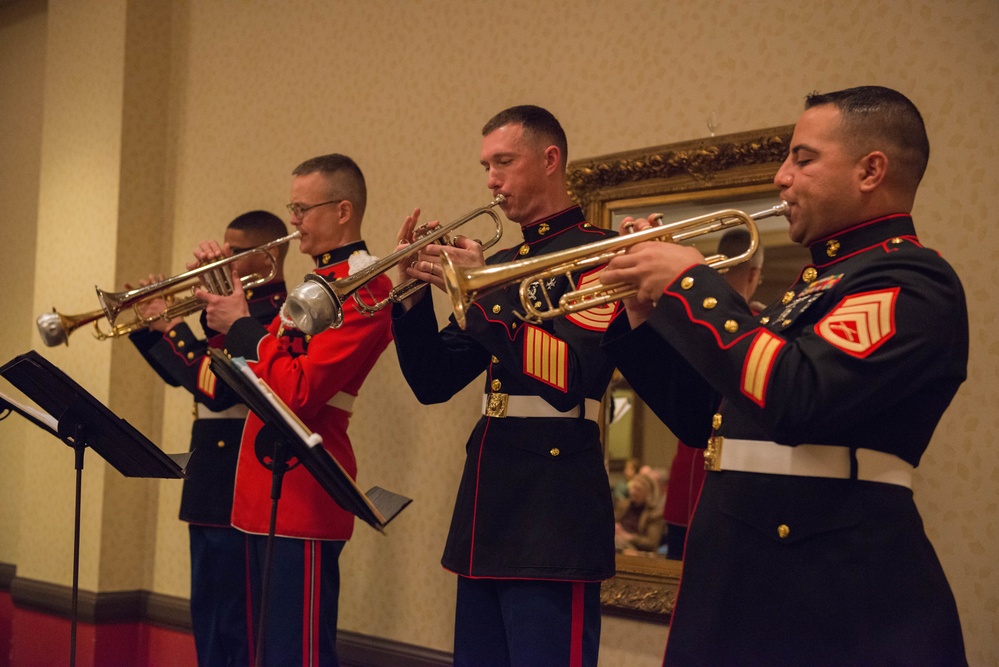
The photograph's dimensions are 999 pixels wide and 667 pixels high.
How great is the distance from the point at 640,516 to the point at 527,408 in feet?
2.54

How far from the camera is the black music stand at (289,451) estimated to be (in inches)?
72.4

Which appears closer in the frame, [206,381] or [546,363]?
[546,363]

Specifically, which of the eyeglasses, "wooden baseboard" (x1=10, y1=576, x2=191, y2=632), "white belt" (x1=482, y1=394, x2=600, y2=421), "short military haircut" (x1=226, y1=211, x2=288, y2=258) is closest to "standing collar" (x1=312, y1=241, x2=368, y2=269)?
the eyeglasses

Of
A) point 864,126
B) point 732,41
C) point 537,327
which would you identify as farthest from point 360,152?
point 864,126

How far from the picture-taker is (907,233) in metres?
1.67

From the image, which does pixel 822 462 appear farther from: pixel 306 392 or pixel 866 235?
pixel 306 392

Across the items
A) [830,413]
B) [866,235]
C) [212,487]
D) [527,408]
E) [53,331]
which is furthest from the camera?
[53,331]

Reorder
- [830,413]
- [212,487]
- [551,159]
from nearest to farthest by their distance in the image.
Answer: [830,413] → [551,159] → [212,487]

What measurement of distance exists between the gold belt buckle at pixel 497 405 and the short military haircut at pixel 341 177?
1.03m

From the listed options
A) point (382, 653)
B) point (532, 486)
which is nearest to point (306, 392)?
point (532, 486)

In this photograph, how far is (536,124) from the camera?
8.50 ft

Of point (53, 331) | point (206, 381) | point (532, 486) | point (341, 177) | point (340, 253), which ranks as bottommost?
point (532, 486)

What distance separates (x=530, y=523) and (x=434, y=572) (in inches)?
53.3

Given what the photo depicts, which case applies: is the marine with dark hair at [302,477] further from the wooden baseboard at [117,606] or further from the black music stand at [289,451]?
the wooden baseboard at [117,606]
